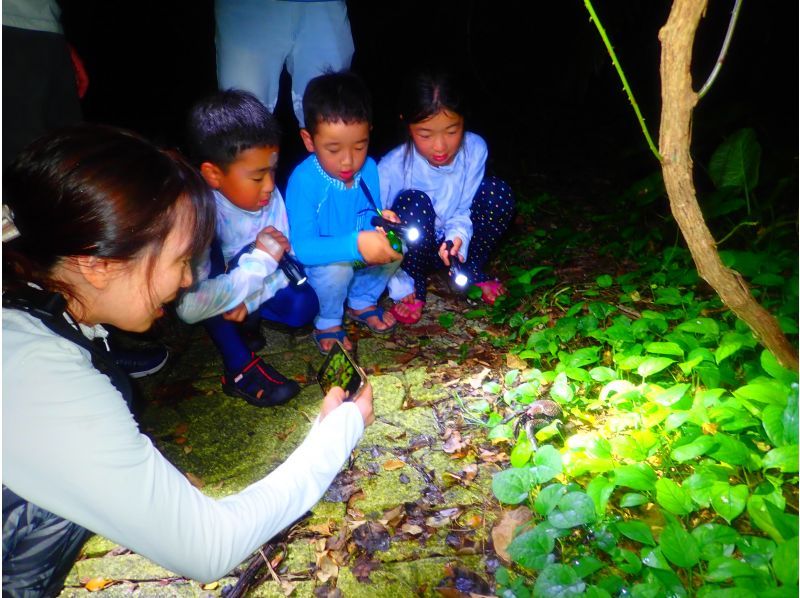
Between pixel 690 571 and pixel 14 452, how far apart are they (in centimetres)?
194

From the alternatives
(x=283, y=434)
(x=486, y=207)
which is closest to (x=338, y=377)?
(x=283, y=434)

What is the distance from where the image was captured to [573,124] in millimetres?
7516

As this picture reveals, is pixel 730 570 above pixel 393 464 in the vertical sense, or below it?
above

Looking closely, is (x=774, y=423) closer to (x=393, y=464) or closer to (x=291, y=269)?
(x=393, y=464)

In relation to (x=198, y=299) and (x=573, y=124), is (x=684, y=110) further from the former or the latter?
(x=573, y=124)

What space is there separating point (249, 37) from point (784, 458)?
360cm

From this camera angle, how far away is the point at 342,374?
2324mm

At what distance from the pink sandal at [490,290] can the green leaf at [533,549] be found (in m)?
2.03

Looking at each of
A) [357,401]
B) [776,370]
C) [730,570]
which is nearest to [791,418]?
[776,370]

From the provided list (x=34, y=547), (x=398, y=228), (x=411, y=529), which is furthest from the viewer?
(x=398, y=228)

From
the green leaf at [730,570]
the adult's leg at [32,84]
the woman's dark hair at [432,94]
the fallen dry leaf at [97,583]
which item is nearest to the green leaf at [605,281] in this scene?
the woman's dark hair at [432,94]

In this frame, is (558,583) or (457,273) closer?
(558,583)

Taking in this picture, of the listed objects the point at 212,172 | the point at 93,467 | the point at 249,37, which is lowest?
the point at 93,467

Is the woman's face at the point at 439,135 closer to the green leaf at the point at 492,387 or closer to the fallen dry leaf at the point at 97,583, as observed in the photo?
the green leaf at the point at 492,387
